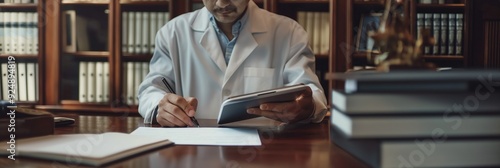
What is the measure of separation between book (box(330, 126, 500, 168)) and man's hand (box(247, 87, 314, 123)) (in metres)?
0.55

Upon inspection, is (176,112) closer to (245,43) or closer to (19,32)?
(245,43)

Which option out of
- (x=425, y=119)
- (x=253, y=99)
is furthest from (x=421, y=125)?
(x=253, y=99)

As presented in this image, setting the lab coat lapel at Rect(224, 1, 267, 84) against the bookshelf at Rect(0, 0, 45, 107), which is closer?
the lab coat lapel at Rect(224, 1, 267, 84)

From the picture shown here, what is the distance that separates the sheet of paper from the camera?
0.98m

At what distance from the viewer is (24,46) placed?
294 centimetres

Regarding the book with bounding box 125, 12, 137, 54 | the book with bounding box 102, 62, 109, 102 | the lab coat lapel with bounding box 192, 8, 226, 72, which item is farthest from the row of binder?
the lab coat lapel with bounding box 192, 8, 226, 72

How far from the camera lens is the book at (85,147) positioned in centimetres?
76

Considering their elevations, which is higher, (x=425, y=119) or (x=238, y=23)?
(x=238, y=23)

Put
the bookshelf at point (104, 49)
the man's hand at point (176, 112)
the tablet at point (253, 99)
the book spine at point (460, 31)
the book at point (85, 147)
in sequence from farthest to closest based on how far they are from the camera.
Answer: the bookshelf at point (104, 49) < the book spine at point (460, 31) < the man's hand at point (176, 112) < the tablet at point (253, 99) < the book at point (85, 147)

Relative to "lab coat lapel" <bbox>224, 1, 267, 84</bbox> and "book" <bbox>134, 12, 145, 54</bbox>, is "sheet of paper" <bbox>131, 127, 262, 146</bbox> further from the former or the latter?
"book" <bbox>134, 12, 145, 54</bbox>

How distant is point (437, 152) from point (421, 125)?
42mm

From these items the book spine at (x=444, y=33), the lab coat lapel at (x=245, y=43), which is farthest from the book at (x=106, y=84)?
the book spine at (x=444, y=33)

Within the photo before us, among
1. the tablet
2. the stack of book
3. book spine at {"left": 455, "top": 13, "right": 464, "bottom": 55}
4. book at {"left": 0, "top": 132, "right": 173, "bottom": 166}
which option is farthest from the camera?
book spine at {"left": 455, "top": 13, "right": 464, "bottom": 55}

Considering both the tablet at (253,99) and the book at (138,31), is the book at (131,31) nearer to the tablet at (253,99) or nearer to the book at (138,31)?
the book at (138,31)
